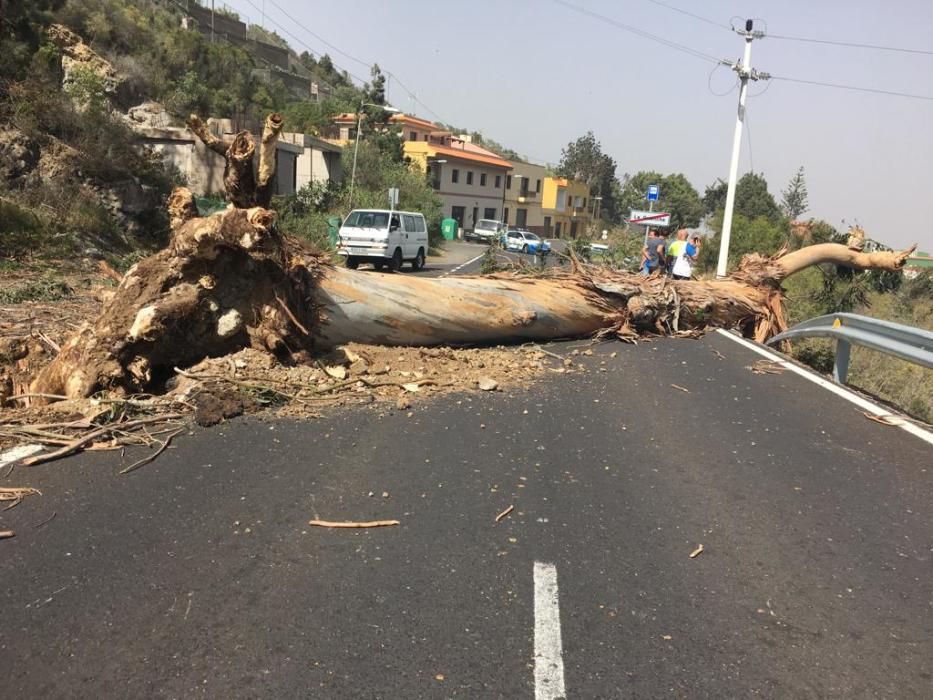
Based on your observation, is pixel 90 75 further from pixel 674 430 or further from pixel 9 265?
pixel 674 430

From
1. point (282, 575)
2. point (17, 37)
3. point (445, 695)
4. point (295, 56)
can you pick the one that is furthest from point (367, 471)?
point (295, 56)

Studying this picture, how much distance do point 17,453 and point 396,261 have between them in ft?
61.6

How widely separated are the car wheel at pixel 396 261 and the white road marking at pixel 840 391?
14.0 m

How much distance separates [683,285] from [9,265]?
1142cm

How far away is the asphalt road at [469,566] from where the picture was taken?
2648mm

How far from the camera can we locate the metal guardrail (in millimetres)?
6160

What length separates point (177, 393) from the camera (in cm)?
579

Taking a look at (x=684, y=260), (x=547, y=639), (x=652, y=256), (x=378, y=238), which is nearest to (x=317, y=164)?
(x=378, y=238)

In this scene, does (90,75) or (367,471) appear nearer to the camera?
(367,471)

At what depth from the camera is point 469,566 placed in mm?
3395

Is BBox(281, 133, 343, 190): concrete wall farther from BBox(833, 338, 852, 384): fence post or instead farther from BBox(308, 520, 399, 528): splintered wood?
BBox(308, 520, 399, 528): splintered wood

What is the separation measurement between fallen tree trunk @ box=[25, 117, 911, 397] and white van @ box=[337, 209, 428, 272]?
13089 mm

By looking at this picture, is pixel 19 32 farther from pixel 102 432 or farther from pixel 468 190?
pixel 468 190

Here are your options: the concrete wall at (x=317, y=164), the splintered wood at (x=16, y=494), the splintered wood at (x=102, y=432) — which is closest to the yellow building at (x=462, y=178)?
the concrete wall at (x=317, y=164)
